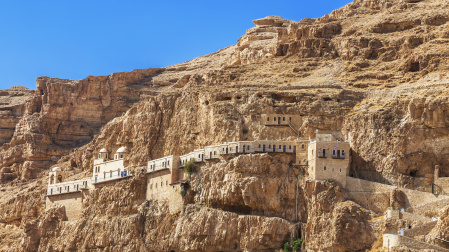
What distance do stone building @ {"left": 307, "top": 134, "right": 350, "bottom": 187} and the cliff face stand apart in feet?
5.22

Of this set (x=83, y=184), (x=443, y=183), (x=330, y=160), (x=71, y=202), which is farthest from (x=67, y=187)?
(x=443, y=183)

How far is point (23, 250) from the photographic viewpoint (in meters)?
114

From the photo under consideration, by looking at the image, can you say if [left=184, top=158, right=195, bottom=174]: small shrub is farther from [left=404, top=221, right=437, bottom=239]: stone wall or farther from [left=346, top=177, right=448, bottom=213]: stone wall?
[left=404, top=221, right=437, bottom=239]: stone wall

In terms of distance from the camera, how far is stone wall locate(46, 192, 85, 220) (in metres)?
113

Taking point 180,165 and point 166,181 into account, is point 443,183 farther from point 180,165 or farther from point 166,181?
point 166,181

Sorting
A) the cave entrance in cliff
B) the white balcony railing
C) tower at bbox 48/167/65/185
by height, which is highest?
the cave entrance in cliff

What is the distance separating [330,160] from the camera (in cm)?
9562

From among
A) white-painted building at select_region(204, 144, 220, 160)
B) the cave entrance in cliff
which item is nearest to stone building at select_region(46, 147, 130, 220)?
white-painted building at select_region(204, 144, 220, 160)

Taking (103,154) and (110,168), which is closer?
(110,168)

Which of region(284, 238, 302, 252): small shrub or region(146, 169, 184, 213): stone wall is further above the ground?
region(146, 169, 184, 213): stone wall

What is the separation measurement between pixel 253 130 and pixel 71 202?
965 inches

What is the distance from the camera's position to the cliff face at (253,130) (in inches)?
3794

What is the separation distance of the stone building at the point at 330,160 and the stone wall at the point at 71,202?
30760mm

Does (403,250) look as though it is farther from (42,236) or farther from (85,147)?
(85,147)
